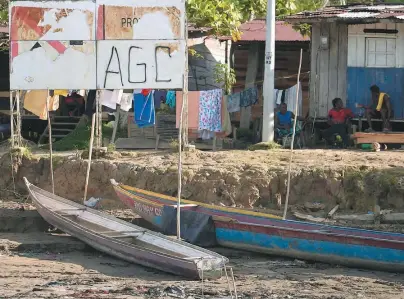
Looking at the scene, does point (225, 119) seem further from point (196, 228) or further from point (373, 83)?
point (196, 228)

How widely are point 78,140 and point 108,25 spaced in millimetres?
3456

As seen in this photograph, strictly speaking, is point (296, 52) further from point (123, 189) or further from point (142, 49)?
point (123, 189)

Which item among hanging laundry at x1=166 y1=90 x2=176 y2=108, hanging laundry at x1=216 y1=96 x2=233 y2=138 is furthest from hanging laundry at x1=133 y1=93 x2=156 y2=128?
hanging laundry at x1=216 y1=96 x2=233 y2=138

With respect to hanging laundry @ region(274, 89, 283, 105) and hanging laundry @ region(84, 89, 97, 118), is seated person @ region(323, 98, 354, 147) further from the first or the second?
hanging laundry @ region(84, 89, 97, 118)

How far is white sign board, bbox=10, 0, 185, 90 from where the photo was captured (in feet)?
53.6

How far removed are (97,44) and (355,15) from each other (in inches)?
196

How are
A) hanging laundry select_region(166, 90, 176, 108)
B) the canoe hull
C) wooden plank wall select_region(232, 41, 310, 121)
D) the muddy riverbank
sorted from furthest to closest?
wooden plank wall select_region(232, 41, 310, 121), hanging laundry select_region(166, 90, 176, 108), the muddy riverbank, the canoe hull

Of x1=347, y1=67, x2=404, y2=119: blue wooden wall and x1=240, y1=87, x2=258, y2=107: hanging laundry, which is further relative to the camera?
x1=240, y1=87, x2=258, y2=107: hanging laundry

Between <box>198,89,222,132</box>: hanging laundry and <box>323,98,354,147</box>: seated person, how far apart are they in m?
2.22

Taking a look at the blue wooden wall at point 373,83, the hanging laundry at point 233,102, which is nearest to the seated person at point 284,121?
the hanging laundry at point 233,102

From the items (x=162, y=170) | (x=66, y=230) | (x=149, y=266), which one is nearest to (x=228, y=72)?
(x=162, y=170)

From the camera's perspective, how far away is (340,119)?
17.7 meters

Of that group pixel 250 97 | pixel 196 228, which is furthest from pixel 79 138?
pixel 196 228

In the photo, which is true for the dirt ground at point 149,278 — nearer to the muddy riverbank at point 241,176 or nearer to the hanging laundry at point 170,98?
the muddy riverbank at point 241,176
